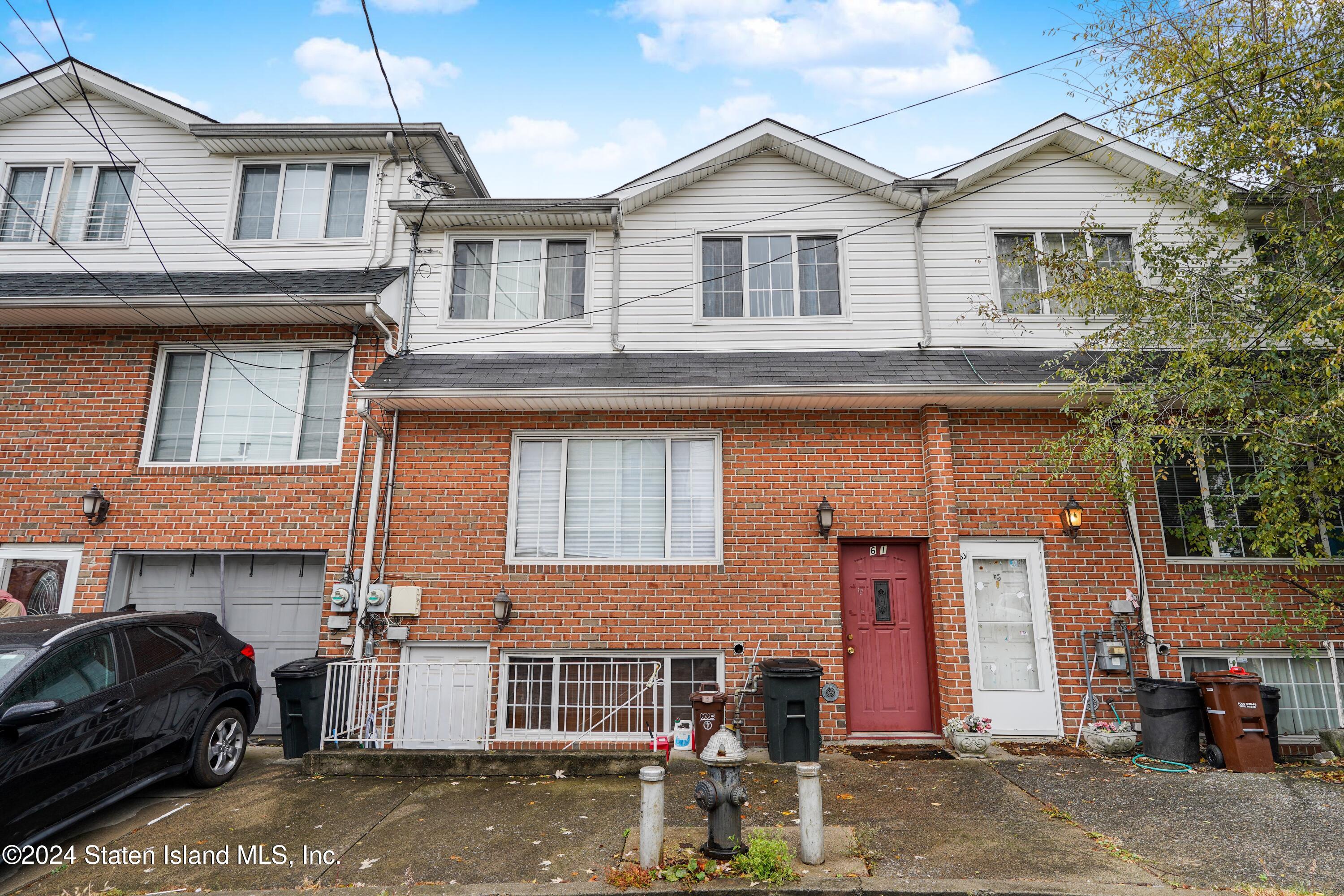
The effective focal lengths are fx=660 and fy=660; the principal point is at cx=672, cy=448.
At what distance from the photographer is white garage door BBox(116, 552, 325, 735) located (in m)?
7.86

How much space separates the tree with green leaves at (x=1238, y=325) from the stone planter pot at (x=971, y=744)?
2943mm

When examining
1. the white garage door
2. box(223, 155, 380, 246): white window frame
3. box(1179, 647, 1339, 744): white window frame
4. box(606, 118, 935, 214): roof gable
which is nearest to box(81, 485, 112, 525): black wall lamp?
the white garage door

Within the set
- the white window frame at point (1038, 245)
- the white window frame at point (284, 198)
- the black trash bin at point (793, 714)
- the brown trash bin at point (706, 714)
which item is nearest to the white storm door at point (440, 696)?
the brown trash bin at point (706, 714)

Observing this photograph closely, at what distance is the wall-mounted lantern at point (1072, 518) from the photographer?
7344 mm

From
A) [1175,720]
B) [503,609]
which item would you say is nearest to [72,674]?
[503,609]

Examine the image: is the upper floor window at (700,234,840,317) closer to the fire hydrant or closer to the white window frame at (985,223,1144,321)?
the white window frame at (985,223,1144,321)

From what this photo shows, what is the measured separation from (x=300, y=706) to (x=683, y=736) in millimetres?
3866

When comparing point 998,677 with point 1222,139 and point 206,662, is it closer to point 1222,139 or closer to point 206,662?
point 1222,139

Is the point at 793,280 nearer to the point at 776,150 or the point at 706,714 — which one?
the point at 776,150

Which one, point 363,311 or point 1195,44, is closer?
point 1195,44

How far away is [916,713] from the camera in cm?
738

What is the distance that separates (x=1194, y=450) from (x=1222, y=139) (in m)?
3.26

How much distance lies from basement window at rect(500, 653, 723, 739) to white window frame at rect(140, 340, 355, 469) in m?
3.47

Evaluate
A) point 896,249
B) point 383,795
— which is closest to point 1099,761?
point 896,249
